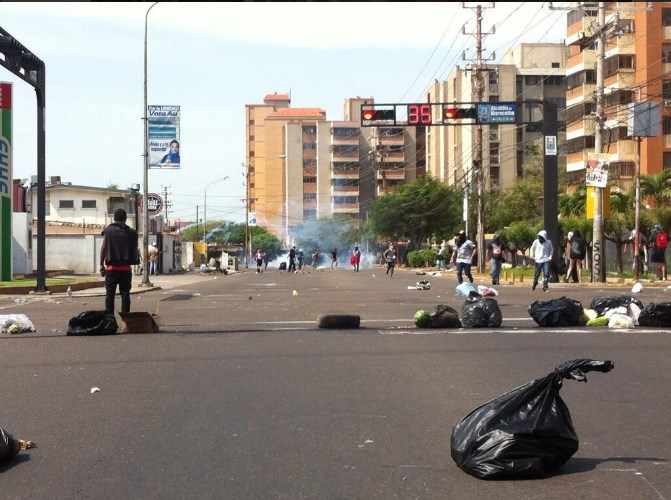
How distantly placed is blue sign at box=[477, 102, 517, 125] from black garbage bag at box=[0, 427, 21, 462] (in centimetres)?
2960

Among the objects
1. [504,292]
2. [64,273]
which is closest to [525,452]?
[504,292]

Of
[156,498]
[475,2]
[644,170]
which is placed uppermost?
[475,2]

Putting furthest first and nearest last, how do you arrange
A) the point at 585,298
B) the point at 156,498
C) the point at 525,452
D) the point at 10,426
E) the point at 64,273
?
the point at 64,273
the point at 585,298
the point at 10,426
the point at 525,452
the point at 156,498

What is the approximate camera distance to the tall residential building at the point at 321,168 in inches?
5241

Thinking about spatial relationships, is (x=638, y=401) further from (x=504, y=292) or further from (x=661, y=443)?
(x=504, y=292)

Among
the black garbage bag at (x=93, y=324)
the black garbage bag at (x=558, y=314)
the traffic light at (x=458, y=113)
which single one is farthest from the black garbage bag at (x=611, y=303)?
the traffic light at (x=458, y=113)

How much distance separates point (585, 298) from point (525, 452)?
57.4 ft

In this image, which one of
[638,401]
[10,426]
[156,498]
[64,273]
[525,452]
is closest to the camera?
[156,498]

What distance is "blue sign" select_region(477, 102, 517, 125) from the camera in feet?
112

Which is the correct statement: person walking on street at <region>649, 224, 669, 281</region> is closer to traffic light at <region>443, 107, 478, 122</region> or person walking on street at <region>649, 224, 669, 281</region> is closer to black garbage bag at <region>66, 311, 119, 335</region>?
traffic light at <region>443, 107, 478, 122</region>

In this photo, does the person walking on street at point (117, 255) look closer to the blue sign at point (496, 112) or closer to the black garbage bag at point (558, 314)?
the black garbage bag at point (558, 314)

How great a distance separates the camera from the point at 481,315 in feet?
48.8

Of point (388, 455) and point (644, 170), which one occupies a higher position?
point (644, 170)

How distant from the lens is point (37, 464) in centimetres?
625
